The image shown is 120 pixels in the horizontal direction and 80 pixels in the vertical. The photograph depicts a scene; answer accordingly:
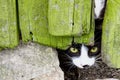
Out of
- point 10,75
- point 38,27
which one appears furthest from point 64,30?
point 10,75

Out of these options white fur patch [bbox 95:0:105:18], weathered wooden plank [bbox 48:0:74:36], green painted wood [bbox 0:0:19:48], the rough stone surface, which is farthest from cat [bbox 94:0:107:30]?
green painted wood [bbox 0:0:19:48]

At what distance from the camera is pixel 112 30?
5.88 feet

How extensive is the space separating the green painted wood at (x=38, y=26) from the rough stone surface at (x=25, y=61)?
5 centimetres

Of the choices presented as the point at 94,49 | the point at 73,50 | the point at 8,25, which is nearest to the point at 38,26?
the point at 8,25

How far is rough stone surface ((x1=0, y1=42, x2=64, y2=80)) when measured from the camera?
1897 millimetres

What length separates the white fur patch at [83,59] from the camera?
A: 77.5 inches

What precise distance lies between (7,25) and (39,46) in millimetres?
218

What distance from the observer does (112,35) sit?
1808mm

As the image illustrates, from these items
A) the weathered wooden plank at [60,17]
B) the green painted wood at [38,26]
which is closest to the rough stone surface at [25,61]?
the green painted wood at [38,26]

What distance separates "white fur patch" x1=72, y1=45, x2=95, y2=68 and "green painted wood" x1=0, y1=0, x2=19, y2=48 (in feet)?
1.17

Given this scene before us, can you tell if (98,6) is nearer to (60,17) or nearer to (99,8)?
(99,8)

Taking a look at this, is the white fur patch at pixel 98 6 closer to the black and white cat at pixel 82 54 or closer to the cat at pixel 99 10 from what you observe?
the cat at pixel 99 10

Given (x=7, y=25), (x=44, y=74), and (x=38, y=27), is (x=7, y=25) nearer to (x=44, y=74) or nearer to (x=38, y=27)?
(x=38, y=27)

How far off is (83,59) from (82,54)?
0.03 metres
